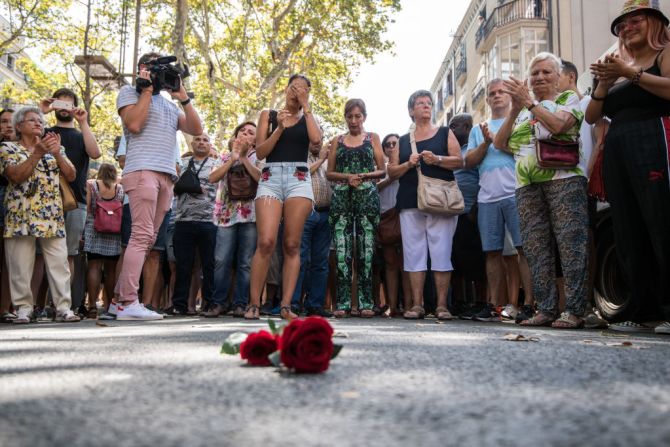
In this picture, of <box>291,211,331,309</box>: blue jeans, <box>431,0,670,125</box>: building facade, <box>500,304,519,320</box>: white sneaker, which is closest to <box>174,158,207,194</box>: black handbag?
<box>291,211,331,309</box>: blue jeans

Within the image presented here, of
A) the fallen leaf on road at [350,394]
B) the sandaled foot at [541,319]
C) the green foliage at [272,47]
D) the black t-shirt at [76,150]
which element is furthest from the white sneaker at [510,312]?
the green foliage at [272,47]

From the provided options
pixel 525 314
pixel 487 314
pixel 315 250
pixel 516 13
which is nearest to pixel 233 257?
pixel 315 250

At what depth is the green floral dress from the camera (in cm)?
660

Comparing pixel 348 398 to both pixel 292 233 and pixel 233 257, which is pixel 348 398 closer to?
pixel 292 233

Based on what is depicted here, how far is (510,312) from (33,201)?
4179mm

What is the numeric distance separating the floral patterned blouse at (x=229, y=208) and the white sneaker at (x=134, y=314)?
1546 mm

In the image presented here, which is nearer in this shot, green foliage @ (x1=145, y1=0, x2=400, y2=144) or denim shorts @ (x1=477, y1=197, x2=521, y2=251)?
denim shorts @ (x1=477, y1=197, x2=521, y2=251)

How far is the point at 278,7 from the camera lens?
2127cm

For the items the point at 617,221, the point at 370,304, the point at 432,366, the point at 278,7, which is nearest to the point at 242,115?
the point at 278,7

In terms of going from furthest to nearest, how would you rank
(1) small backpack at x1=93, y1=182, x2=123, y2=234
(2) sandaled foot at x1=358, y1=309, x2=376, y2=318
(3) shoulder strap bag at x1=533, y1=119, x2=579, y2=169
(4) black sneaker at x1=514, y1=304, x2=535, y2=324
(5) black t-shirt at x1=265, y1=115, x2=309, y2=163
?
(1) small backpack at x1=93, y1=182, x2=123, y2=234 → (2) sandaled foot at x1=358, y1=309, x2=376, y2=318 → (5) black t-shirt at x1=265, y1=115, x2=309, y2=163 → (4) black sneaker at x1=514, y1=304, x2=535, y2=324 → (3) shoulder strap bag at x1=533, y1=119, x2=579, y2=169

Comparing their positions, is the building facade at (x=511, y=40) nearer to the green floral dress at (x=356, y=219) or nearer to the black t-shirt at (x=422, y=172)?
the black t-shirt at (x=422, y=172)

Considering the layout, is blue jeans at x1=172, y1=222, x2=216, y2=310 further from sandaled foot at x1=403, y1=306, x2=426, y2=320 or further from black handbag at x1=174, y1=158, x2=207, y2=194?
sandaled foot at x1=403, y1=306, x2=426, y2=320

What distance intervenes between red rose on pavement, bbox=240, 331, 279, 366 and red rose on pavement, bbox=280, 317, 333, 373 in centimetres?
21

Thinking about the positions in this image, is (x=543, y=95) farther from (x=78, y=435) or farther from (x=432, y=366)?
(x=78, y=435)
